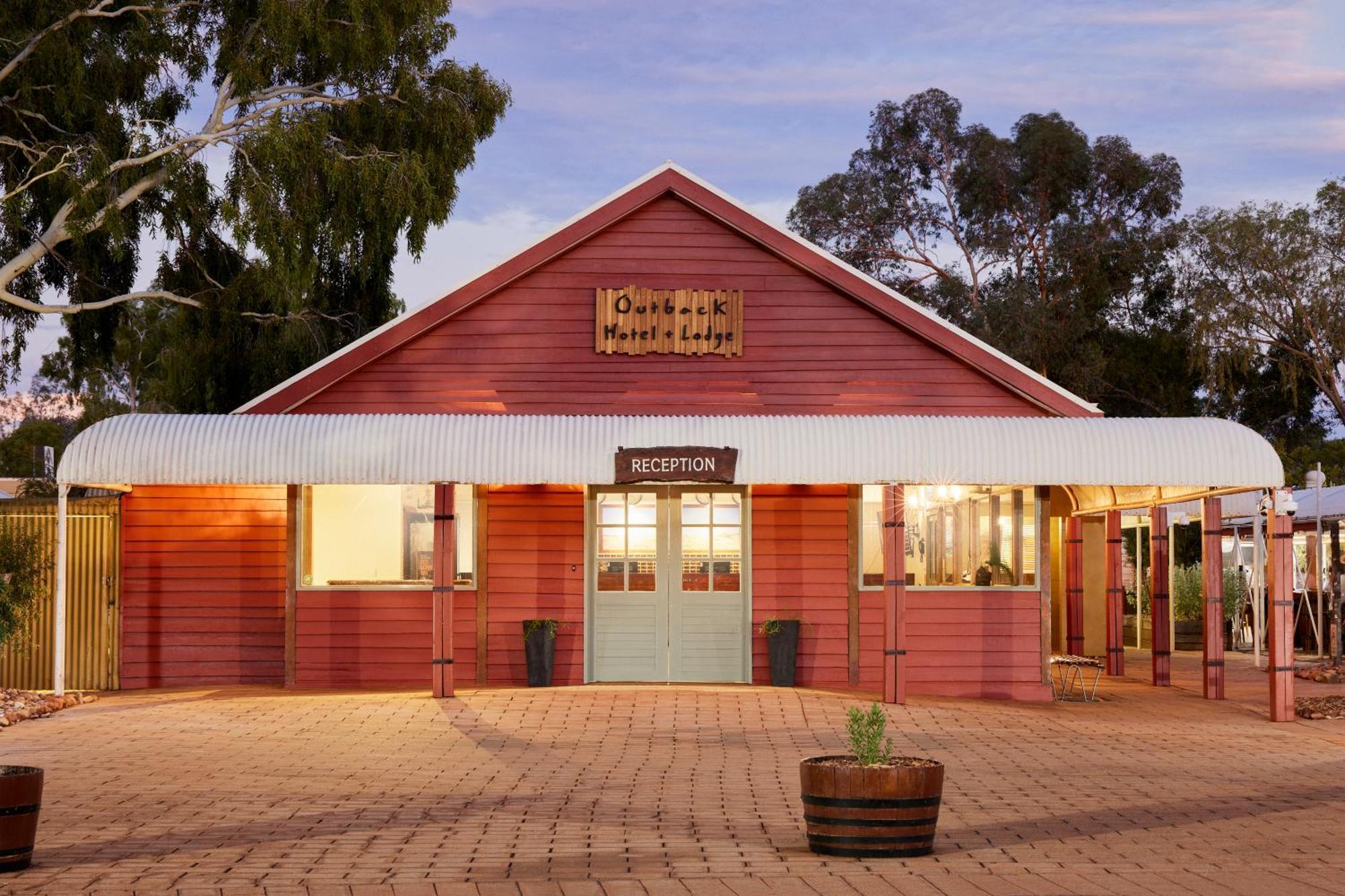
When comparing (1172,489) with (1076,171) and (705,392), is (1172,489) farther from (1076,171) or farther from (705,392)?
(1076,171)

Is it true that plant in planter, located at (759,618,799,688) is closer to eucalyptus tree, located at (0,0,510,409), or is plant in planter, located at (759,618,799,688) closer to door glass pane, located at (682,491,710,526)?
door glass pane, located at (682,491,710,526)

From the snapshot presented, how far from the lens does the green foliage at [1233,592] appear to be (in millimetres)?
28516

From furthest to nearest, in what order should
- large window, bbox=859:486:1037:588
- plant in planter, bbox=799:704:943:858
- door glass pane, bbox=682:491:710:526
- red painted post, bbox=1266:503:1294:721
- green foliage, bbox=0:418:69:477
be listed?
1. green foliage, bbox=0:418:69:477
2. door glass pane, bbox=682:491:710:526
3. large window, bbox=859:486:1037:588
4. red painted post, bbox=1266:503:1294:721
5. plant in planter, bbox=799:704:943:858

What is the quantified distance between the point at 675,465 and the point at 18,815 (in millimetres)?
8916

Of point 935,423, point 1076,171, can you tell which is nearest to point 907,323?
point 935,423

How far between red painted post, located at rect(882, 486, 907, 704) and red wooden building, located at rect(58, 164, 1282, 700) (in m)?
0.68

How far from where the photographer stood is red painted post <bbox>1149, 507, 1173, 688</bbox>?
1962cm

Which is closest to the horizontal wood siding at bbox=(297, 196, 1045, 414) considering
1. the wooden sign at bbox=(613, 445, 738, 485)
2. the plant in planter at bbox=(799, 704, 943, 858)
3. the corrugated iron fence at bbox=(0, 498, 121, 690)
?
the wooden sign at bbox=(613, 445, 738, 485)

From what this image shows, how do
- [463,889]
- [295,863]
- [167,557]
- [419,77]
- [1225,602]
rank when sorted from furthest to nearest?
[1225,602]
[419,77]
[167,557]
[295,863]
[463,889]

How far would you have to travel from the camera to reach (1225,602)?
29531mm

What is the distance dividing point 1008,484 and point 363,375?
23.4 feet

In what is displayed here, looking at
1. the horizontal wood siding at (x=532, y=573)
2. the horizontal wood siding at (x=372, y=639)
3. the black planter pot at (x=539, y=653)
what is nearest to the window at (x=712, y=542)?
the horizontal wood siding at (x=532, y=573)

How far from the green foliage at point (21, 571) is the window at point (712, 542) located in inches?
272

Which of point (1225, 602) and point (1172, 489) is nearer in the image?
point (1172, 489)
